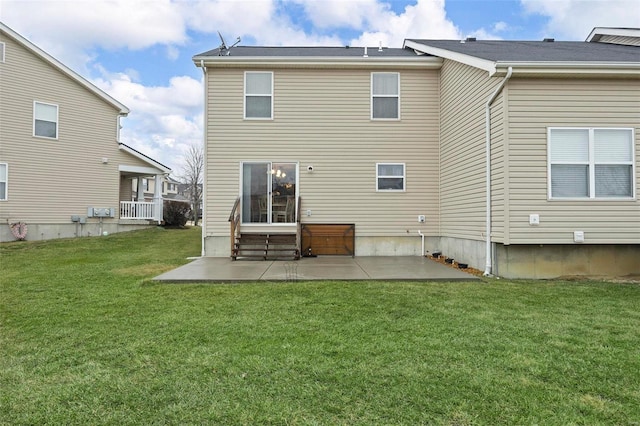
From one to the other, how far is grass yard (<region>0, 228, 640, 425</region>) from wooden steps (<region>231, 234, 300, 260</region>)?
3.34 m

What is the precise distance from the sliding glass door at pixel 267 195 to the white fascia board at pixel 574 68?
18.2 feet

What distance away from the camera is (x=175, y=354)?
3051 mm

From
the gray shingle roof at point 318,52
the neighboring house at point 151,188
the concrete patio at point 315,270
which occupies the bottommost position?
the concrete patio at point 315,270

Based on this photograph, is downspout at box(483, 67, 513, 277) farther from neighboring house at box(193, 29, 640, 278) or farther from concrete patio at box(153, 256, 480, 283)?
neighboring house at box(193, 29, 640, 278)

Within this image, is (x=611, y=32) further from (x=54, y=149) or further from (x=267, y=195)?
(x=54, y=149)

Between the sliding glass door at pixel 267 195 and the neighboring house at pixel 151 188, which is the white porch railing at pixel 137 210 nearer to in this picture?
the neighboring house at pixel 151 188

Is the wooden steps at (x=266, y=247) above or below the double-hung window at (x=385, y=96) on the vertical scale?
below

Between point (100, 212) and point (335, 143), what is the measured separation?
9.97 metres

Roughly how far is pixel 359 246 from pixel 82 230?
1071 cm

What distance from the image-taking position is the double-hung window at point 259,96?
9859 millimetres

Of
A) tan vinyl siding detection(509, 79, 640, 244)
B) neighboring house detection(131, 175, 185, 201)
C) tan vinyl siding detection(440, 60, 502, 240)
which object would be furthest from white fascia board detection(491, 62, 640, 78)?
neighboring house detection(131, 175, 185, 201)

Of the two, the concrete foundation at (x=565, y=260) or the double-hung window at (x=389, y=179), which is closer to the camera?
the concrete foundation at (x=565, y=260)

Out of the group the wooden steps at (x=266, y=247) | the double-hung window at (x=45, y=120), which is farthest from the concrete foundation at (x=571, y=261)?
the double-hung window at (x=45, y=120)

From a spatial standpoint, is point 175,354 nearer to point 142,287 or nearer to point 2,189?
point 142,287
